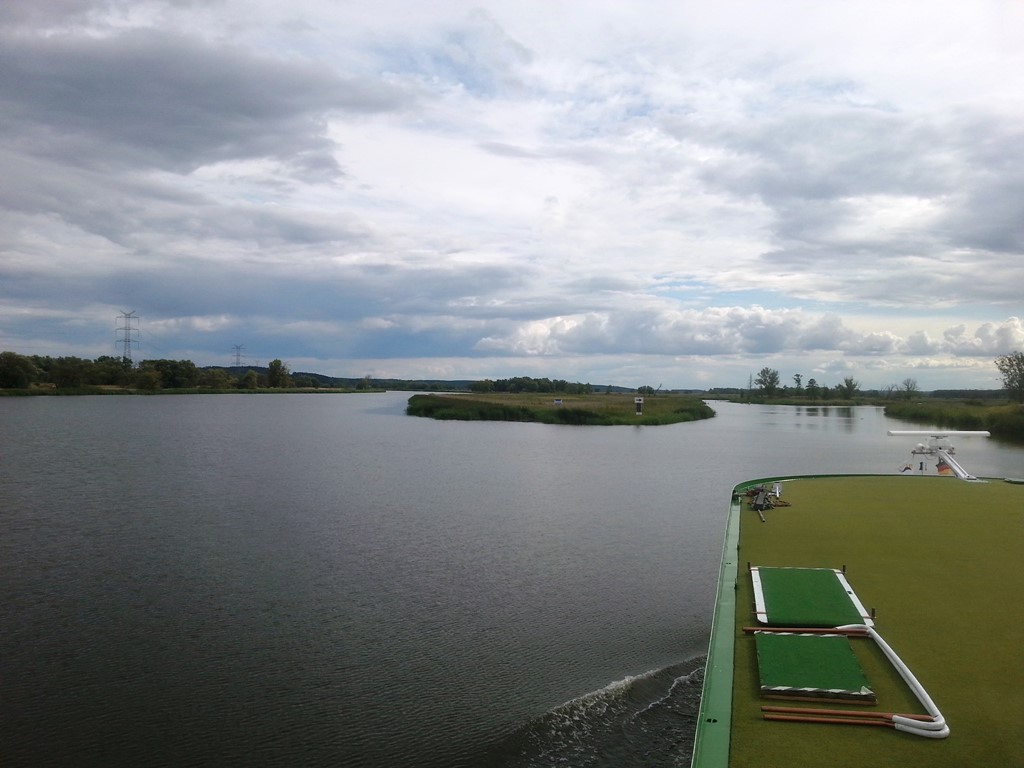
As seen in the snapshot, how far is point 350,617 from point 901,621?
25.4 feet

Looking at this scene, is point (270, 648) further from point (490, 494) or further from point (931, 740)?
point (490, 494)

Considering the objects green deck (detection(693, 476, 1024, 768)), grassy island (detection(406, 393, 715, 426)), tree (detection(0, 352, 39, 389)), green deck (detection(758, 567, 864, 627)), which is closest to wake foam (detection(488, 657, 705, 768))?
green deck (detection(693, 476, 1024, 768))

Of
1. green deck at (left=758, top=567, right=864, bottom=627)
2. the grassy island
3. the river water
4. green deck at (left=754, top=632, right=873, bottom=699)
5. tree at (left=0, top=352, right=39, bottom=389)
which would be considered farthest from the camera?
tree at (left=0, top=352, right=39, bottom=389)

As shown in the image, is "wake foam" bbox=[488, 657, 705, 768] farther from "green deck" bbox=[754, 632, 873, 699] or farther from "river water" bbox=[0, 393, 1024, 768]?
"green deck" bbox=[754, 632, 873, 699]

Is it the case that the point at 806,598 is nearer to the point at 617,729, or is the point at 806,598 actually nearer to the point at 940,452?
the point at 617,729

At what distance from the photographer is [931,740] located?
178 inches

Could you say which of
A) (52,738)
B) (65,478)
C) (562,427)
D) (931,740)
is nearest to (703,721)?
(931,740)

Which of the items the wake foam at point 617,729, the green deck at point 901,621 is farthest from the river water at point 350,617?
the green deck at point 901,621

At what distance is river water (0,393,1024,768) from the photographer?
315 inches

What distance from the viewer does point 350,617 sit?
37.5 ft

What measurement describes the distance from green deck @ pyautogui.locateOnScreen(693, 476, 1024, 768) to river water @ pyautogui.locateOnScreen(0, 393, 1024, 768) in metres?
2.10

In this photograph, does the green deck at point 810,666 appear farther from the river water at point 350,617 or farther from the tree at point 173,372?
the tree at point 173,372

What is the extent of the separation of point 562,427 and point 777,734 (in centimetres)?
5340

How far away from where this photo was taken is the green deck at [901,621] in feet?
14.8
